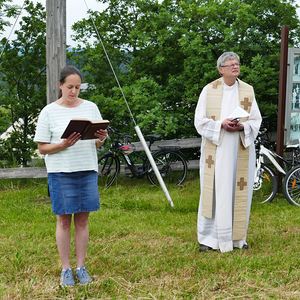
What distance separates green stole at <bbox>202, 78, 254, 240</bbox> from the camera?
5793 millimetres

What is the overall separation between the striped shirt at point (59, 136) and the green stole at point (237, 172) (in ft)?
5.30

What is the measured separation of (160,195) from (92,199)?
4.10 m

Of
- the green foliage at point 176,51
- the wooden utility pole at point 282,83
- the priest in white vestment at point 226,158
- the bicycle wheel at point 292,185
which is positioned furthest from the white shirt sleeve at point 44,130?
the green foliage at point 176,51

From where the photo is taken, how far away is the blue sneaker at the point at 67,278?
473 centimetres

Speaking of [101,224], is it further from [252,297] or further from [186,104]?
[186,104]

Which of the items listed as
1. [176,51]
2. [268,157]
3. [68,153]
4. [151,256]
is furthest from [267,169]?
[68,153]

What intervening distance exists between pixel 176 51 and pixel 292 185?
3.32 meters

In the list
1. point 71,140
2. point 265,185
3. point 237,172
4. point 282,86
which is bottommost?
point 265,185

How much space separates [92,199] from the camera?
466 centimetres

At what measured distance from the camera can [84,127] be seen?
4.32 meters

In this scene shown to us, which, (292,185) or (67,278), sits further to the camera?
(292,185)

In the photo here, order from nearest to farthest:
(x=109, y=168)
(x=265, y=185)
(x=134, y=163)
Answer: (x=265, y=185), (x=109, y=168), (x=134, y=163)

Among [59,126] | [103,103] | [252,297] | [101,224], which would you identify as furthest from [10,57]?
[252,297]

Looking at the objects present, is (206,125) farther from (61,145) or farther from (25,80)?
(25,80)
